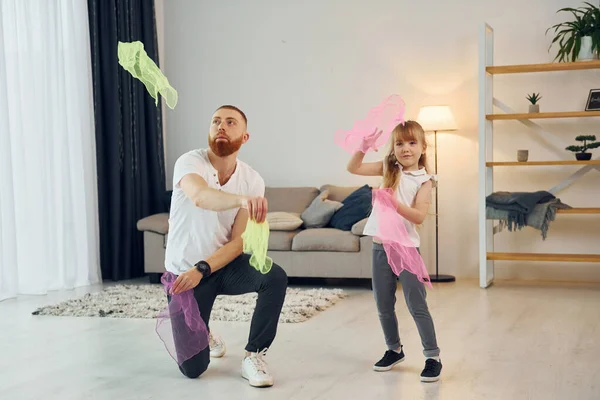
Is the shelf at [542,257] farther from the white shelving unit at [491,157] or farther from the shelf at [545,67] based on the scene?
the shelf at [545,67]

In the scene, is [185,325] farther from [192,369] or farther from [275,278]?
[275,278]

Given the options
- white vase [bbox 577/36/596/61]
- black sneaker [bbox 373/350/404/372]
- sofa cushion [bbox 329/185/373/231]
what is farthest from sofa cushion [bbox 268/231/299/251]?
black sneaker [bbox 373/350/404/372]

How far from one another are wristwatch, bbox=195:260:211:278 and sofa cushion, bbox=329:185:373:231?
108 inches

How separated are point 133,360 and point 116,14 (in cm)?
375

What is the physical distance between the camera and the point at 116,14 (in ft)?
21.3

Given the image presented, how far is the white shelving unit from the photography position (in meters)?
5.62

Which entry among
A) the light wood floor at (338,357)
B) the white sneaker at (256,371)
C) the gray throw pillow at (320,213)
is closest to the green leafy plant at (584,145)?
the light wood floor at (338,357)

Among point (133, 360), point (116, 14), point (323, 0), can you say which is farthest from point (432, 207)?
point (133, 360)

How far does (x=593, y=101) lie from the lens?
5.76 metres

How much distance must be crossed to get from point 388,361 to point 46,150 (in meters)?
3.52

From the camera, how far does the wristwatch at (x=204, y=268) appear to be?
10.3 feet

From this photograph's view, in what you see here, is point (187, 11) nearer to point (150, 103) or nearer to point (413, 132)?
point (150, 103)

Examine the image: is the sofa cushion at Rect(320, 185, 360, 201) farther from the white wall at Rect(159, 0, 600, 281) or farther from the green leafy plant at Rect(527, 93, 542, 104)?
the green leafy plant at Rect(527, 93, 542, 104)

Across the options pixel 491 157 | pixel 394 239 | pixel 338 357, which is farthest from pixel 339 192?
pixel 394 239
